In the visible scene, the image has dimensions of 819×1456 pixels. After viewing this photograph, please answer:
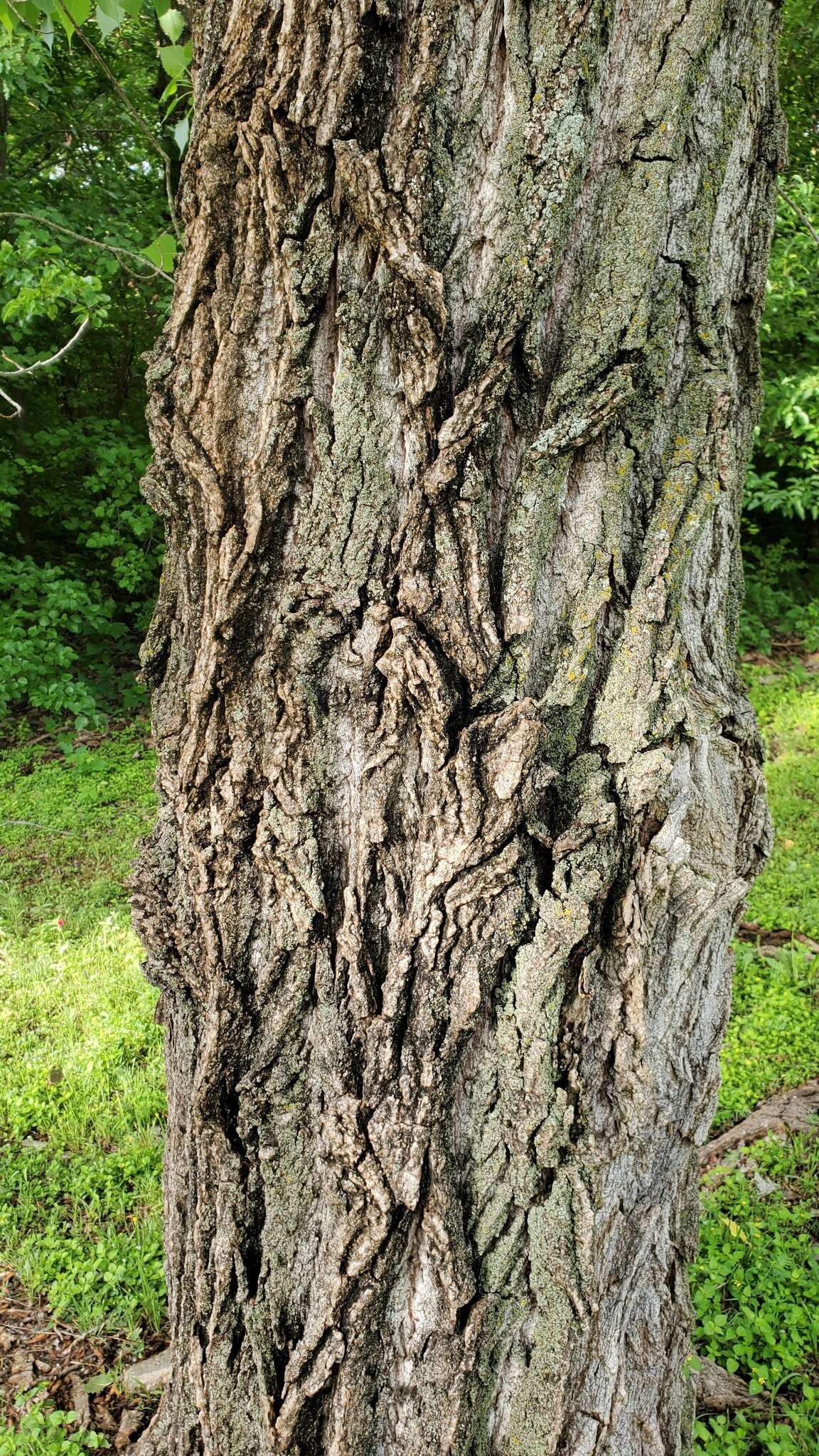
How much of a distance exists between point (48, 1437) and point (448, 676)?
77.8 inches

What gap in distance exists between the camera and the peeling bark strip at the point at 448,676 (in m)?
1.26

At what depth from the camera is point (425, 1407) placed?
1.38 metres

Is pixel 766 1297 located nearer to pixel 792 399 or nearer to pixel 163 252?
pixel 163 252

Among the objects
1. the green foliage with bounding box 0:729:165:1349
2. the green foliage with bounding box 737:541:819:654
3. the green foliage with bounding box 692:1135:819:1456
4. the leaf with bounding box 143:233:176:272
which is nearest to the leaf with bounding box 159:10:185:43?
the leaf with bounding box 143:233:176:272

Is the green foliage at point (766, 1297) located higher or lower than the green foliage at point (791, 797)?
lower

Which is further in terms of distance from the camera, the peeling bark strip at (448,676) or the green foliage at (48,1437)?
the green foliage at (48,1437)

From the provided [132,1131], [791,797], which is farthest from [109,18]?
[791,797]

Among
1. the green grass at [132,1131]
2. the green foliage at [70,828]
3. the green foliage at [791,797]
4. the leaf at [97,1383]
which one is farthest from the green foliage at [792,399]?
the leaf at [97,1383]

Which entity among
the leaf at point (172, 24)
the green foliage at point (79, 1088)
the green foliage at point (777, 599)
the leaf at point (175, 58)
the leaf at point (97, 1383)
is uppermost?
the leaf at point (172, 24)

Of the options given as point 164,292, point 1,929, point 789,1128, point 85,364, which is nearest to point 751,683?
point 789,1128

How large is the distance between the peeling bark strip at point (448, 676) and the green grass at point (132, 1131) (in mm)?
1010

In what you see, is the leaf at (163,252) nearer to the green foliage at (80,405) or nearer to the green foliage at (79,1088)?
the green foliage at (79,1088)

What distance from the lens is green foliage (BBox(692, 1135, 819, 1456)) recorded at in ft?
6.64

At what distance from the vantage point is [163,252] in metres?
2.17
